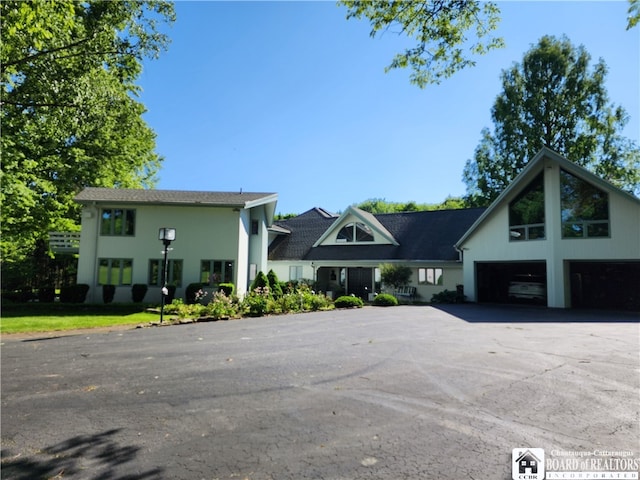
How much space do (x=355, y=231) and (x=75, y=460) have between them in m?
26.2

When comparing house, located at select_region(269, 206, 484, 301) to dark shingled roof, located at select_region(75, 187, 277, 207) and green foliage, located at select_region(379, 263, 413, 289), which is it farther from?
dark shingled roof, located at select_region(75, 187, 277, 207)

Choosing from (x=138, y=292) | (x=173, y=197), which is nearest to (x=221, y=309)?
(x=138, y=292)

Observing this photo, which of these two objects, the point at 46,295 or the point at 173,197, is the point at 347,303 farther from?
the point at 46,295

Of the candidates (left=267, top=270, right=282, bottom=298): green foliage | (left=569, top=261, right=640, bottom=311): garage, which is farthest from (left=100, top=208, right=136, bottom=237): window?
(left=569, top=261, right=640, bottom=311): garage

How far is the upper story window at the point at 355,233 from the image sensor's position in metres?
28.7

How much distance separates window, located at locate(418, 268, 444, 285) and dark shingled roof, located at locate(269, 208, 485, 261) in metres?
0.93

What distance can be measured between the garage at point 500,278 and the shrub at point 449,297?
120 centimetres

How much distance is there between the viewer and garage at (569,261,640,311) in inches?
769

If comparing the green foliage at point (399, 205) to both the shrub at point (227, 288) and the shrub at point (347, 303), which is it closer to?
the shrub at point (347, 303)

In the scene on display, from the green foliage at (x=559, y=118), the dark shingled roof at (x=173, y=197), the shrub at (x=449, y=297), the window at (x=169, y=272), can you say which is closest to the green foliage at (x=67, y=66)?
the dark shingled roof at (x=173, y=197)

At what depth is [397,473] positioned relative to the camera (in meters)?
3.22

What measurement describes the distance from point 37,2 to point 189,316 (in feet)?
35.0

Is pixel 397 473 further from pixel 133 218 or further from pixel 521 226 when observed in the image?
pixel 133 218

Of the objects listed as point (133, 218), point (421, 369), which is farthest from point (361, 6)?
point (133, 218)
